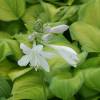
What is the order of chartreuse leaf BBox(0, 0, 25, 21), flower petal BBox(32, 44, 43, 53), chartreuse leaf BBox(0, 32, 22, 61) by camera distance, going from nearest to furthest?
flower petal BBox(32, 44, 43, 53)
chartreuse leaf BBox(0, 32, 22, 61)
chartreuse leaf BBox(0, 0, 25, 21)

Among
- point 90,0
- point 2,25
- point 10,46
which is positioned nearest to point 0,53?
point 10,46

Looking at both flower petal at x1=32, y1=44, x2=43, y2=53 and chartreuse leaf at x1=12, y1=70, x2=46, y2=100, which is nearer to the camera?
flower petal at x1=32, y1=44, x2=43, y2=53

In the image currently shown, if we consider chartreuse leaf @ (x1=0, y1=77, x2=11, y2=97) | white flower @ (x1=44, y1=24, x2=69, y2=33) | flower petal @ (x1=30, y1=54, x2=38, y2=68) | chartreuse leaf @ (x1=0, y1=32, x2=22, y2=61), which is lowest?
chartreuse leaf @ (x1=0, y1=77, x2=11, y2=97)

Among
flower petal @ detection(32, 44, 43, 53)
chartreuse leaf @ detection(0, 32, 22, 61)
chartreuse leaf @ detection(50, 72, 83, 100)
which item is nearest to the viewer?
flower petal @ detection(32, 44, 43, 53)

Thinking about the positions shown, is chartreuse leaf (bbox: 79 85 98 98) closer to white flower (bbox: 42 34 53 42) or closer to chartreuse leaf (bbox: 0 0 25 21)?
white flower (bbox: 42 34 53 42)

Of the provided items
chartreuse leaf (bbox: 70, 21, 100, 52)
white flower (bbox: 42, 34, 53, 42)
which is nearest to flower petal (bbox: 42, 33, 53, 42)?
white flower (bbox: 42, 34, 53, 42)

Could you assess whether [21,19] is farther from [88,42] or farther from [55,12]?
[88,42]

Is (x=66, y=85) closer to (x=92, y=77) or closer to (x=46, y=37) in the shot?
(x=92, y=77)

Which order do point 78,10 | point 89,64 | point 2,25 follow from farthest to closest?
point 2,25
point 78,10
point 89,64
